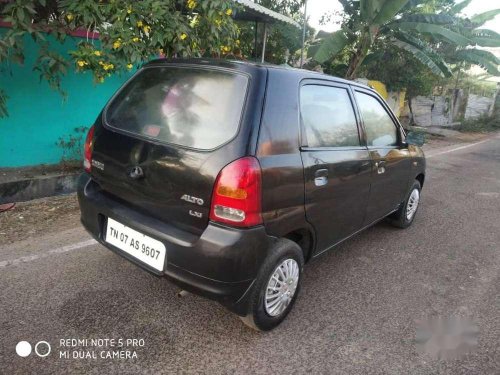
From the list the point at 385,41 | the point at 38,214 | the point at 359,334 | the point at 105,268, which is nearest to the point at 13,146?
the point at 38,214

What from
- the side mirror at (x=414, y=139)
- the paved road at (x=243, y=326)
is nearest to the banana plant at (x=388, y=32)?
the side mirror at (x=414, y=139)

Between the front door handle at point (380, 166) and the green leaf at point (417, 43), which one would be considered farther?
the green leaf at point (417, 43)

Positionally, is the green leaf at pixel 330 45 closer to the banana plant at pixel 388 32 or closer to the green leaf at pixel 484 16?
the banana plant at pixel 388 32

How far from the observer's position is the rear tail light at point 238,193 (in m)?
2.01

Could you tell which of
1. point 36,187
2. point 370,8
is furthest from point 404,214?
point 370,8

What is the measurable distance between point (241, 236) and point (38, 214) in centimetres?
302

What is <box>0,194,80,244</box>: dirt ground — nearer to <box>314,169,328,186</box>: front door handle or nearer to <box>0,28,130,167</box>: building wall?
<box>0,28,130,167</box>: building wall

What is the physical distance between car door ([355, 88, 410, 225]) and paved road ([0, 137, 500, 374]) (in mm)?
537

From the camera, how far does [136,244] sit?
2314 millimetres

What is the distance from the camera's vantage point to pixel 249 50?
10.3m

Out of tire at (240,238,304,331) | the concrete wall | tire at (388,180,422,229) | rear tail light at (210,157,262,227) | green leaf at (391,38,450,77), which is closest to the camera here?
rear tail light at (210,157,262,227)

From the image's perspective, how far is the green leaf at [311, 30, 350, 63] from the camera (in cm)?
1005

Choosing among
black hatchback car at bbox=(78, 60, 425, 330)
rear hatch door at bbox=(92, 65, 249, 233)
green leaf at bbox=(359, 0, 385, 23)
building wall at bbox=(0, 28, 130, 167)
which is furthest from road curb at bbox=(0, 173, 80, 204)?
green leaf at bbox=(359, 0, 385, 23)

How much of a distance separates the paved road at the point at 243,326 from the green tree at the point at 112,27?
1787 mm
